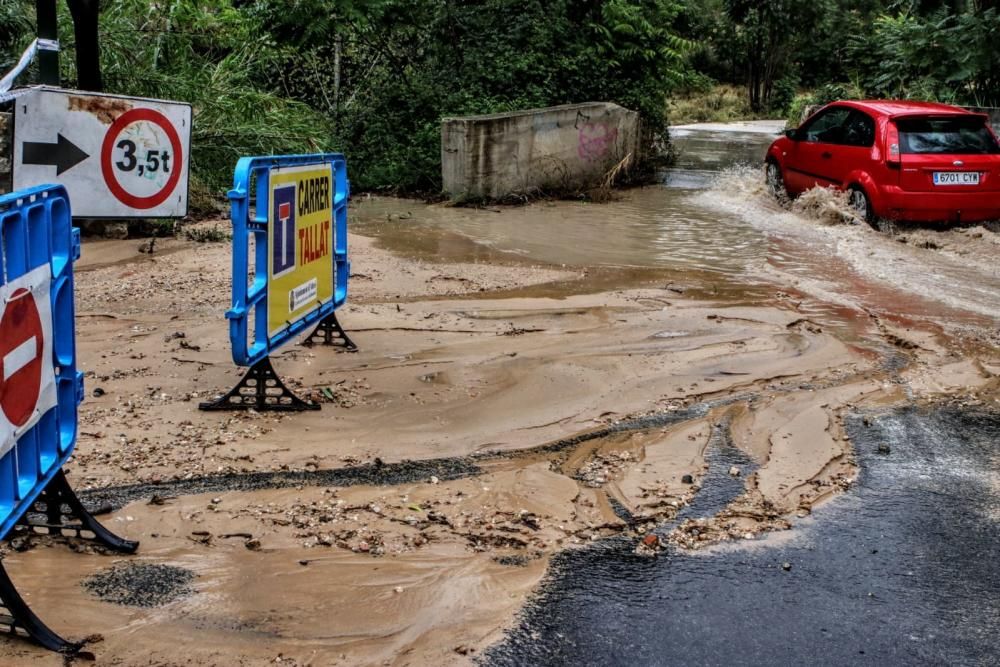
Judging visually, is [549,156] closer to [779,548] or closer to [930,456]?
[930,456]

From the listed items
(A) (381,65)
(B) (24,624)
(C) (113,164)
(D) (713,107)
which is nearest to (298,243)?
(C) (113,164)

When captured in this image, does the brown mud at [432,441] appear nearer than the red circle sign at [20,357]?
No

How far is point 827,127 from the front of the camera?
45.1 feet

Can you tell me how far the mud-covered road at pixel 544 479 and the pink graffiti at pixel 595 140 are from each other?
22.6ft

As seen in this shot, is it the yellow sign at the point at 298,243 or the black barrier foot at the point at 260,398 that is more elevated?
the yellow sign at the point at 298,243

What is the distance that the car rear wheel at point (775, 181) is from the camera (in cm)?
1514

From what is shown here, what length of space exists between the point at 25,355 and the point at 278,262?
253cm

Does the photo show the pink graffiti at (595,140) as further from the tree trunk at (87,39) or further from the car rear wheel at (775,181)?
the tree trunk at (87,39)

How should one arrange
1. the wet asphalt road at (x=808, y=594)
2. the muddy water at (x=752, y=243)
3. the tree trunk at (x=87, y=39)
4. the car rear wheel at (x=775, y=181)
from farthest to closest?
the car rear wheel at (x=775, y=181), the muddy water at (x=752, y=243), the tree trunk at (x=87, y=39), the wet asphalt road at (x=808, y=594)

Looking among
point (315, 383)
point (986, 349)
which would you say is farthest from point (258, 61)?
point (986, 349)

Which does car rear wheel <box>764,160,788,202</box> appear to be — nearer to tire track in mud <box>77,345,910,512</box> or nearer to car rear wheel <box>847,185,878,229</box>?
car rear wheel <box>847,185,878,229</box>

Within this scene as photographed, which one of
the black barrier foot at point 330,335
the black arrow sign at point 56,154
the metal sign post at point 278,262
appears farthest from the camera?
the black barrier foot at point 330,335

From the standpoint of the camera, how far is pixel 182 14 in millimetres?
13594

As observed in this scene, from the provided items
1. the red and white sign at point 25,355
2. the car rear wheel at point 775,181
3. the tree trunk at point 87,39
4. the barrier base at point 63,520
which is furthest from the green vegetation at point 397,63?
the red and white sign at point 25,355
